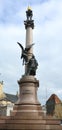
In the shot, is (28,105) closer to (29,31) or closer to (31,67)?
(31,67)

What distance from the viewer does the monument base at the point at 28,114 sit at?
62.8 feet

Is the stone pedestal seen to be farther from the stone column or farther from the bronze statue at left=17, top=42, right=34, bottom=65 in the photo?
the stone column

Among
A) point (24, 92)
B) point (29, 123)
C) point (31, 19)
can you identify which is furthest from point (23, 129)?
point (31, 19)

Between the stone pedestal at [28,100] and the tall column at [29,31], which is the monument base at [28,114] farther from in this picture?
the tall column at [29,31]

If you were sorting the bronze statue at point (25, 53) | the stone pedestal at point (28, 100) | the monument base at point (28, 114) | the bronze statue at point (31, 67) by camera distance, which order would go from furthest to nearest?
the bronze statue at point (25, 53), the bronze statue at point (31, 67), the stone pedestal at point (28, 100), the monument base at point (28, 114)

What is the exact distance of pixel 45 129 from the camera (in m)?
18.9

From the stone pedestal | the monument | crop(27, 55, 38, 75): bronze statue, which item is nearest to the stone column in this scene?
the monument

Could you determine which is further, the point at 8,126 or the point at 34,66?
the point at 34,66

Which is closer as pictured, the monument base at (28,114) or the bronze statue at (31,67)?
the monument base at (28,114)

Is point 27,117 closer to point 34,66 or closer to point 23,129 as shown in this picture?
point 23,129

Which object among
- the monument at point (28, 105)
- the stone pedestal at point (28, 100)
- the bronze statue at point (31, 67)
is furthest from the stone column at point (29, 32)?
the stone pedestal at point (28, 100)

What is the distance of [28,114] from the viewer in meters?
20.5

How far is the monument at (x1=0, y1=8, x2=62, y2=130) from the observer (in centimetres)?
1927

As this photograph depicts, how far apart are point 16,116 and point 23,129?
1.77 m
